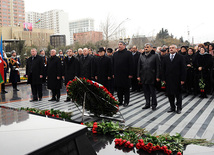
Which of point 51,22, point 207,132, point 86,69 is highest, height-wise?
point 51,22

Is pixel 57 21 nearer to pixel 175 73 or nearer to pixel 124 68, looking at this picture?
pixel 124 68

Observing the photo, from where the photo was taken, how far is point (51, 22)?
490 feet

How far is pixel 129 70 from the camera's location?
7.54 m

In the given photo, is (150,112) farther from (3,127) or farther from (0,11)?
(0,11)

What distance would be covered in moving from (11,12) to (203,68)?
5472 inches

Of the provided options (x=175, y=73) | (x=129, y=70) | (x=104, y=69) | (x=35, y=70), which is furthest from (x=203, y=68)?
(x=35, y=70)

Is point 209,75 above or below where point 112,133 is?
above

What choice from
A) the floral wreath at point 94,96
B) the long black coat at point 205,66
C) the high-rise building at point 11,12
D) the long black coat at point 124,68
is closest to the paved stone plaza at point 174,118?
the floral wreath at point 94,96

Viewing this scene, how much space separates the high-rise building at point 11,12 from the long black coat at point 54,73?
392 ft

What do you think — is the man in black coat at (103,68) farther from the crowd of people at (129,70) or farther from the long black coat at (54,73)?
the long black coat at (54,73)

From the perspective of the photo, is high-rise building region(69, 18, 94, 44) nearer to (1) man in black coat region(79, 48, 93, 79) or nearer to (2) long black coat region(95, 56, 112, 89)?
(1) man in black coat region(79, 48, 93, 79)

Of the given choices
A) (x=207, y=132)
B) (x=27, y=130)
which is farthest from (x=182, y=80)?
(x=27, y=130)

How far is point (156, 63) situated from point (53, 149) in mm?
5591

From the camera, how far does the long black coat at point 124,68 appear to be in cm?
747
